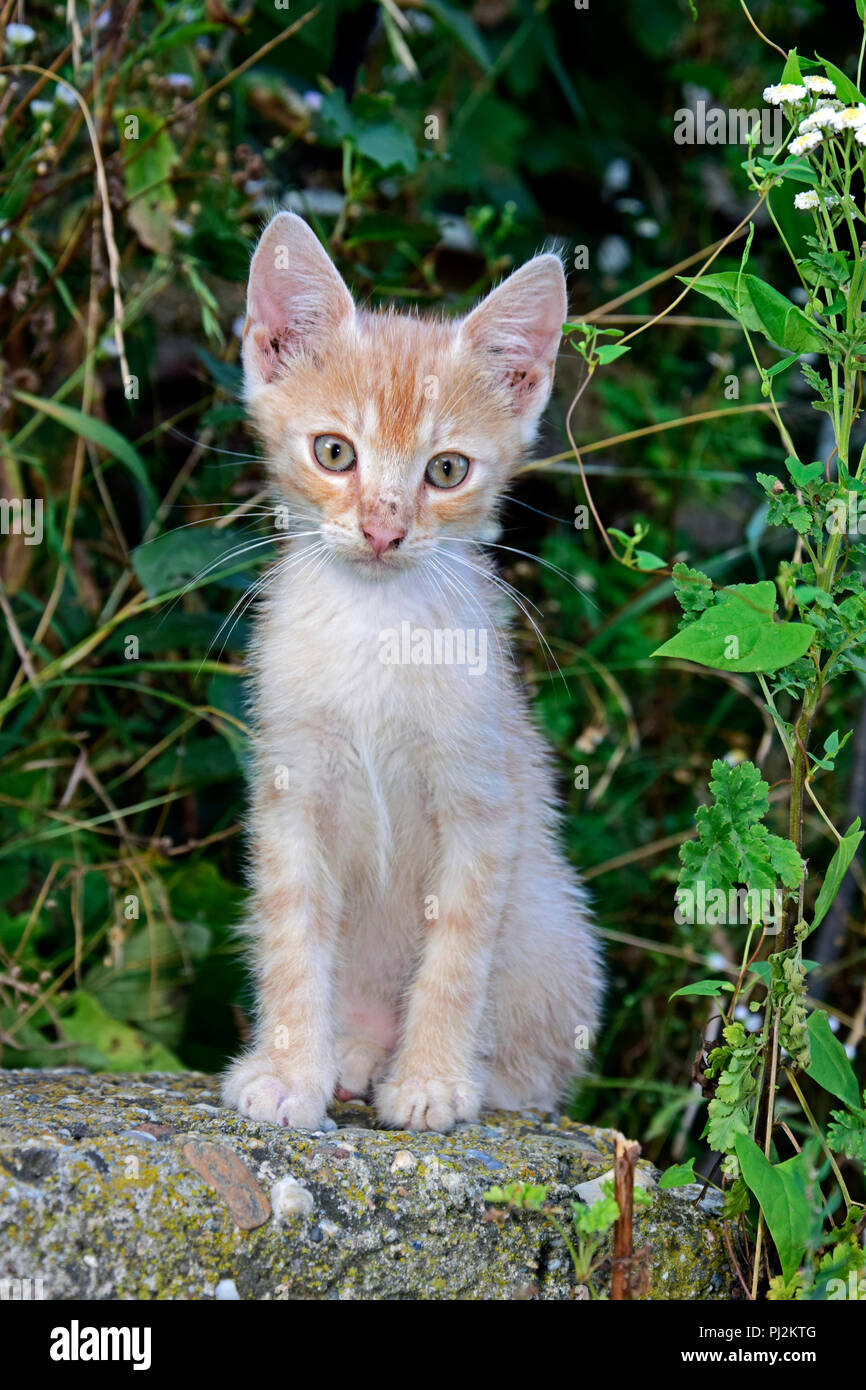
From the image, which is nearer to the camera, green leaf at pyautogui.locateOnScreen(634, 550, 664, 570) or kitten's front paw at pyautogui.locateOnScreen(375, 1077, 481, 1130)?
green leaf at pyautogui.locateOnScreen(634, 550, 664, 570)

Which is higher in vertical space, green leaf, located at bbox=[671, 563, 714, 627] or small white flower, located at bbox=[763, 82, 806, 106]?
small white flower, located at bbox=[763, 82, 806, 106]

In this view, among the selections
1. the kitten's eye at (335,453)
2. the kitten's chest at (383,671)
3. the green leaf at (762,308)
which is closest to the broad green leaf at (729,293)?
the green leaf at (762,308)

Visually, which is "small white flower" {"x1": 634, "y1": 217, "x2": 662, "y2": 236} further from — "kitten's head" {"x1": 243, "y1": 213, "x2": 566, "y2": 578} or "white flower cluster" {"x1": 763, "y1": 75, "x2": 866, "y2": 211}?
"white flower cluster" {"x1": 763, "y1": 75, "x2": 866, "y2": 211}

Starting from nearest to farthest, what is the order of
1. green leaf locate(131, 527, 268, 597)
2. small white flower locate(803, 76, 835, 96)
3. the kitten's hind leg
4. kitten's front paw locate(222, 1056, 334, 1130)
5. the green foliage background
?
small white flower locate(803, 76, 835, 96)
kitten's front paw locate(222, 1056, 334, 1130)
the kitten's hind leg
green leaf locate(131, 527, 268, 597)
the green foliage background

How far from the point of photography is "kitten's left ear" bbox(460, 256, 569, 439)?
2.69 m

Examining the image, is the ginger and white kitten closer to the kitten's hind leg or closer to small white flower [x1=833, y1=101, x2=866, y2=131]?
the kitten's hind leg

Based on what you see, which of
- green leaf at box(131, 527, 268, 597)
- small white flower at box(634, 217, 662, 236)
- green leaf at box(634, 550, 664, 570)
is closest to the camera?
green leaf at box(634, 550, 664, 570)

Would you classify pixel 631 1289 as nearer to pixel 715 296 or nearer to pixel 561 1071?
pixel 561 1071

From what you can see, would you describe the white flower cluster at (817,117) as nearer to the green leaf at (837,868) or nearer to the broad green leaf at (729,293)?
the broad green leaf at (729,293)

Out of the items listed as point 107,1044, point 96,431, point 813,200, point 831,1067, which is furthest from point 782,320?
point 107,1044

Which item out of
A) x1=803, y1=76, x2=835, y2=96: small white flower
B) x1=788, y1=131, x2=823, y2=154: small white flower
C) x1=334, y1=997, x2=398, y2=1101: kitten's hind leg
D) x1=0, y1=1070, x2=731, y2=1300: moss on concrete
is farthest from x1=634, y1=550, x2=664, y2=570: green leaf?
x1=334, y1=997, x2=398, y2=1101: kitten's hind leg

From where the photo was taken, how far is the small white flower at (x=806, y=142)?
201 cm

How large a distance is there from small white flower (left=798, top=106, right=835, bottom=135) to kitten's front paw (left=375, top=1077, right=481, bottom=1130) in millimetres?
1705

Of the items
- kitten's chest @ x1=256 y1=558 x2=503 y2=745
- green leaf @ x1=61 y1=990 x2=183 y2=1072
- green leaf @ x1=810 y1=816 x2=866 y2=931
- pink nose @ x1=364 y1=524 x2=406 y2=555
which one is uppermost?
pink nose @ x1=364 y1=524 x2=406 y2=555
